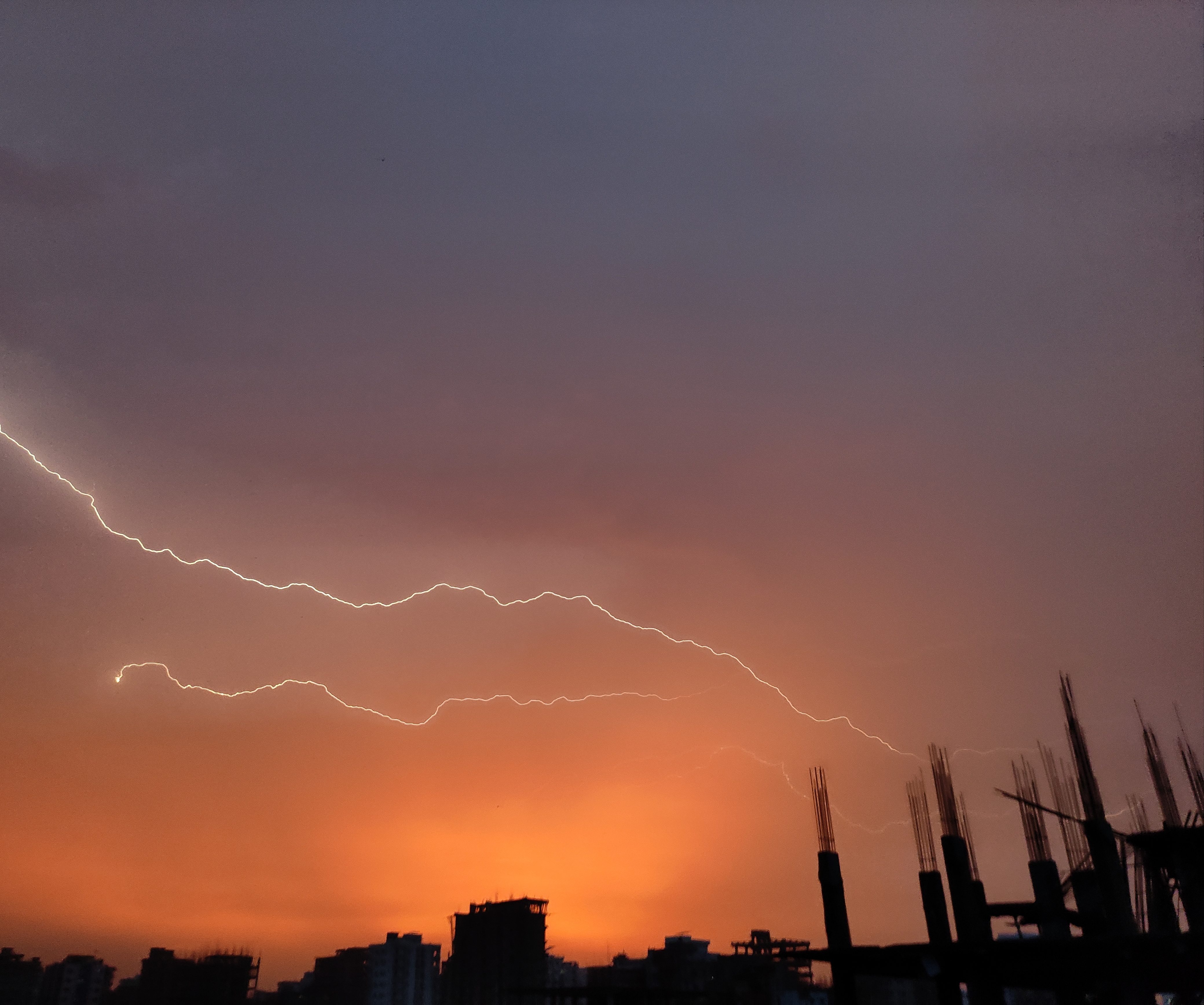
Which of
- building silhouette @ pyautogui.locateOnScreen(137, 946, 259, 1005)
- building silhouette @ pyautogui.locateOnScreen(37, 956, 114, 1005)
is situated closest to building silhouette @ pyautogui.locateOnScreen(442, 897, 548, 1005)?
building silhouette @ pyautogui.locateOnScreen(137, 946, 259, 1005)

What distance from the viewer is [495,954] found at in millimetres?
75125

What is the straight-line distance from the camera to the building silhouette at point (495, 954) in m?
73.2

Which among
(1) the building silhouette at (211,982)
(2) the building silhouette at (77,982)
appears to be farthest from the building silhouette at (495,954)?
(2) the building silhouette at (77,982)

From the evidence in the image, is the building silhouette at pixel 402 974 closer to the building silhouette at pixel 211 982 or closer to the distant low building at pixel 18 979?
the building silhouette at pixel 211 982

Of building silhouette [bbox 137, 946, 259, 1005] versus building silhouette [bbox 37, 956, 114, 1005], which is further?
building silhouette [bbox 37, 956, 114, 1005]

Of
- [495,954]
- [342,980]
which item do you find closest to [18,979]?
[342,980]

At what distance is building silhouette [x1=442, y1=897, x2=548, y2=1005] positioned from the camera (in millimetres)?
73250

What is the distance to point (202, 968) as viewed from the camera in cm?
7362

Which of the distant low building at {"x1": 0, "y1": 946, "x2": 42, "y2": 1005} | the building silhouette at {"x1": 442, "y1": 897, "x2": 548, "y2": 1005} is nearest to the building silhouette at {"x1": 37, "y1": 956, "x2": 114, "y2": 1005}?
the distant low building at {"x1": 0, "y1": 946, "x2": 42, "y2": 1005}

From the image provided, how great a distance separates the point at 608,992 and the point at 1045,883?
1686cm

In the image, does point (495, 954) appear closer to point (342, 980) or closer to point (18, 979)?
point (342, 980)

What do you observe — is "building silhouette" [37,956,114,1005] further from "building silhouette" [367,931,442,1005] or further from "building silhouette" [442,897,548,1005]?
"building silhouette" [442,897,548,1005]

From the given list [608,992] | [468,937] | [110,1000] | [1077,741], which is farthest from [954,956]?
[110,1000]

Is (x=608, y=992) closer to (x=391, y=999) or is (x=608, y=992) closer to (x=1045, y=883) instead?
(x=1045, y=883)
